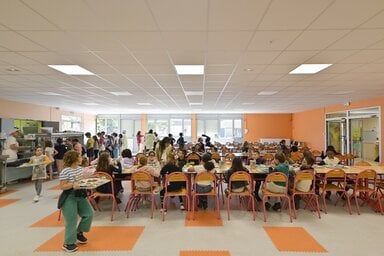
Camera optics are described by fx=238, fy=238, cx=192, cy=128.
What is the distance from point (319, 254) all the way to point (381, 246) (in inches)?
40.9

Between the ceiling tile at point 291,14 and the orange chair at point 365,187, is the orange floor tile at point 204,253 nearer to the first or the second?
the ceiling tile at point 291,14

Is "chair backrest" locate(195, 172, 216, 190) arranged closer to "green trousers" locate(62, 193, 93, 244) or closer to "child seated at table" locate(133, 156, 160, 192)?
"child seated at table" locate(133, 156, 160, 192)

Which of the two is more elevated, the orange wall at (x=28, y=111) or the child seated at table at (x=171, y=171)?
the orange wall at (x=28, y=111)

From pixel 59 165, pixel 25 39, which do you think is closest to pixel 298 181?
pixel 25 39

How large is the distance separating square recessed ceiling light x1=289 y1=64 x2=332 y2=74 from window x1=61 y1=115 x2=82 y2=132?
1357cm

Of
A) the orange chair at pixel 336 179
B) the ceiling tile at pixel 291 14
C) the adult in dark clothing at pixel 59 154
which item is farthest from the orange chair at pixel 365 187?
the adult in dark clothing at pixel 59 154

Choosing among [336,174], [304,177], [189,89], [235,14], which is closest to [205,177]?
[304,177]

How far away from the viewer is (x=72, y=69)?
5.45 metres

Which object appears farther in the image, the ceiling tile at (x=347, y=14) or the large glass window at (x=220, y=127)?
the large glass window at (x=220, y=127)

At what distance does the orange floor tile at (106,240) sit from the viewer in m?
3.43

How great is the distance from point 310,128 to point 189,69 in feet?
40.1

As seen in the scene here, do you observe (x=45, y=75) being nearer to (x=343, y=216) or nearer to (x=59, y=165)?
(x=59, y=165)

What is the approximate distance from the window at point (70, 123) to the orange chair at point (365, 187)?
14.7 meters

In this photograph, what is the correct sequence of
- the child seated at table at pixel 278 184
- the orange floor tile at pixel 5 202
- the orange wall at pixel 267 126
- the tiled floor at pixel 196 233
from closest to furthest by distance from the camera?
1. the tiled floor at pixel 196 233
2. the child seated at table at pixel 278 184
3. the orange floor tile at pixel 5 202
4. the orange wall at pixel 267 126
